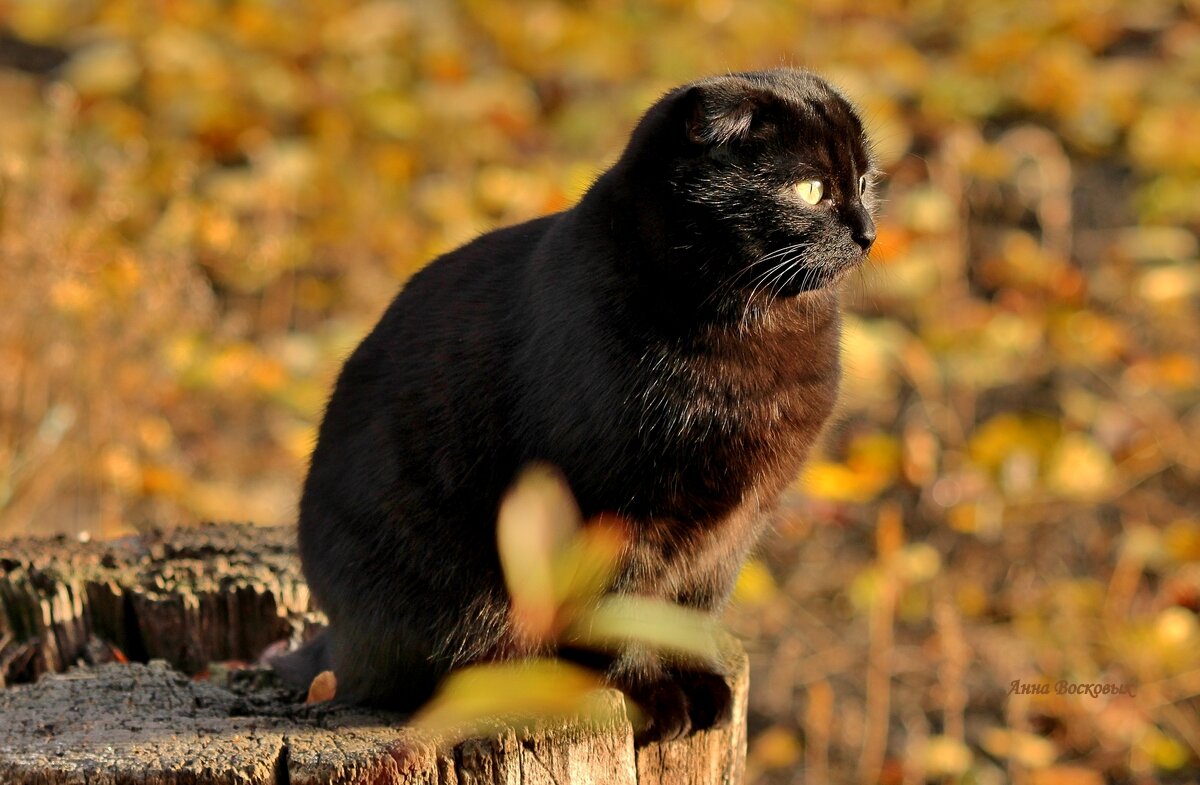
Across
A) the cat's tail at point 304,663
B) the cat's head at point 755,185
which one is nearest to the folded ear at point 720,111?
the cat's head at point 755,185

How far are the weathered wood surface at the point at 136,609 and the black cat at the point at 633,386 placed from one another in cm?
37

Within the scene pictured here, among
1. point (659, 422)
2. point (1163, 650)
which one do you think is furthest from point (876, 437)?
point (659, 422)

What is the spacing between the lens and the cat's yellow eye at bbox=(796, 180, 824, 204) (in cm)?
218

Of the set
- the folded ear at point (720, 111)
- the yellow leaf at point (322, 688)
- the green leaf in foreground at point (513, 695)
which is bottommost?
the yellow leaf at point (322, 688)

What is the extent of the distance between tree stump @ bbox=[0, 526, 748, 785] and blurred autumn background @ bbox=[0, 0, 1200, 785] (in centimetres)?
31

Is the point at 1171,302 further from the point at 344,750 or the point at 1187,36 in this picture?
the point at 344,750

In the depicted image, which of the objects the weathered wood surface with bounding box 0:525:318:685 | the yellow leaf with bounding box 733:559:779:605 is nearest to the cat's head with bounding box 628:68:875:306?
the weathered wood surface with bounding box 0:525:318:685

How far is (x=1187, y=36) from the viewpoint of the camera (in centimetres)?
591

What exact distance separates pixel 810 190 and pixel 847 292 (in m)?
0.81

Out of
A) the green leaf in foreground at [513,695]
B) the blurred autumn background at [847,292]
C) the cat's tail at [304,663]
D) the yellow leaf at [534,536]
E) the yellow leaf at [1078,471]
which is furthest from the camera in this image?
the yellow leaf at [1078,471]

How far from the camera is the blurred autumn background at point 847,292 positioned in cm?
392

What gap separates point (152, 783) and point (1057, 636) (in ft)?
9.29

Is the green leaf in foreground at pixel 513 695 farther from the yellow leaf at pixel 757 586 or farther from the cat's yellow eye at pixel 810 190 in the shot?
the yellow leaf at pixel 757 586

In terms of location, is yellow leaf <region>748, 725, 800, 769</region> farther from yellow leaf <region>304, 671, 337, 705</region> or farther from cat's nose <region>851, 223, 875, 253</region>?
→ cat's nose <region>851, 223, 875, 253</region>
